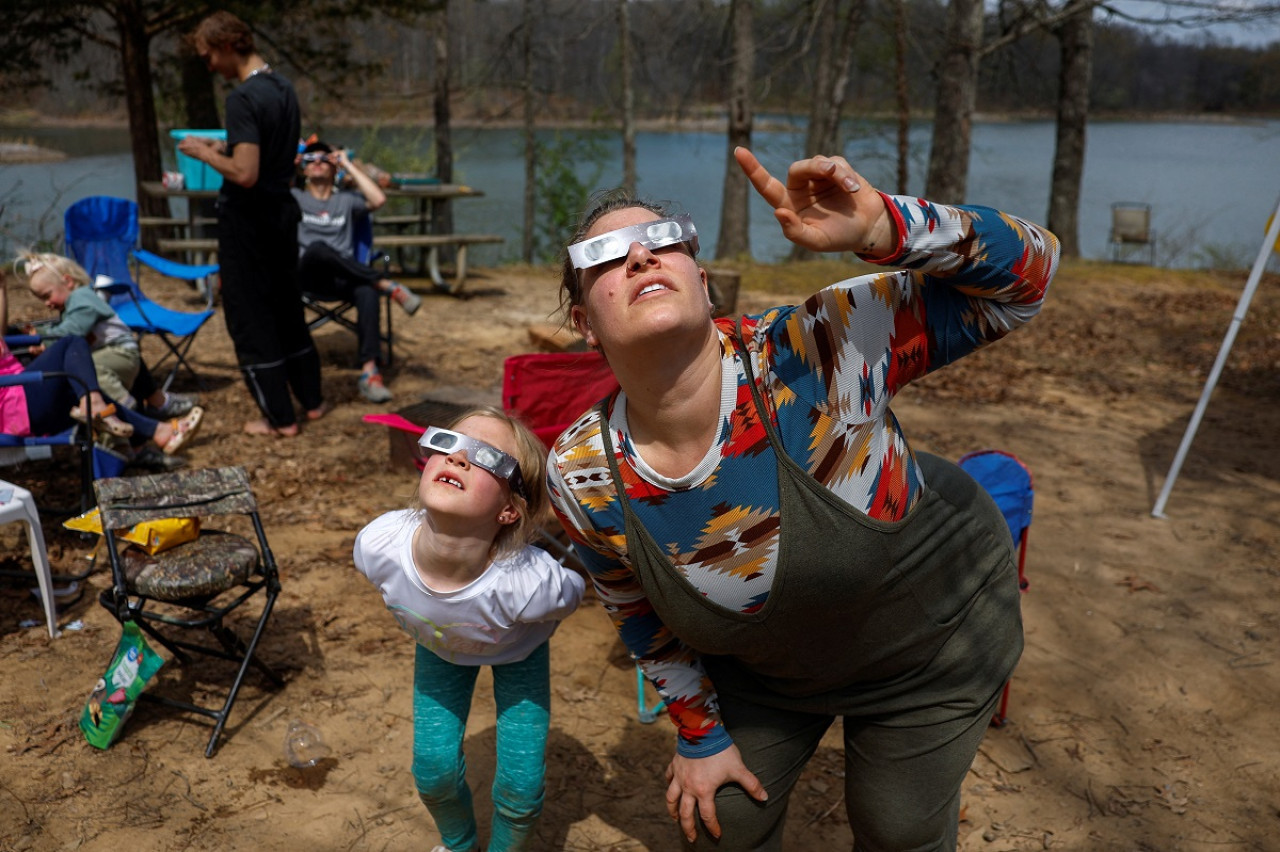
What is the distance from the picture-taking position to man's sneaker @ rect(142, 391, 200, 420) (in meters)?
5.64

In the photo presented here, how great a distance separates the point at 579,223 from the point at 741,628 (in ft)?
2.72

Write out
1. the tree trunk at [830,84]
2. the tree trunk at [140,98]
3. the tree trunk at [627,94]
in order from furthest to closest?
the tree trunk at [627,94]
the tree trunk at [830,84]
the tree trunk at [140,98]

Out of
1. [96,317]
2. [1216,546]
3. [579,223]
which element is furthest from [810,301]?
[96,317]

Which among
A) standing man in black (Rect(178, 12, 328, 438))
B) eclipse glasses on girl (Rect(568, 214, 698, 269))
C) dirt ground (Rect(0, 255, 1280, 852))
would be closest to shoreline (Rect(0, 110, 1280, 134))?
standing man in black (Rect(178, 12, 328, 438))

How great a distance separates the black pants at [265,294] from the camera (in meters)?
5.42

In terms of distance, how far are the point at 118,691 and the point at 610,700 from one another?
5.22 feet

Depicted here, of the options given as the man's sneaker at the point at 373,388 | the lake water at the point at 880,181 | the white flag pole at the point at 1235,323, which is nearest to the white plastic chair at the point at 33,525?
the man's sneaker at the point at 373,388

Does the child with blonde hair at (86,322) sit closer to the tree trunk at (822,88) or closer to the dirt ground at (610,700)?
the dirt ground at (610,700)

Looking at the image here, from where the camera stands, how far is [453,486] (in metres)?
2.22

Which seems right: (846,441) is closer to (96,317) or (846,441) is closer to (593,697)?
(593,697)

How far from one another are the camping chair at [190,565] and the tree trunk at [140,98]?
8.23 metres

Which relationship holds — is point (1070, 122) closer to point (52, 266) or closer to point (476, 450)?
point (52, 266)

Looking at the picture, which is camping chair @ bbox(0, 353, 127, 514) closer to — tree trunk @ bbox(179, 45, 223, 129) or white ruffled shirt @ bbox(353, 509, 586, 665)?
white ruffled shirt @ bbox(353, 509, 586, 665)

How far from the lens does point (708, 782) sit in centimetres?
183
